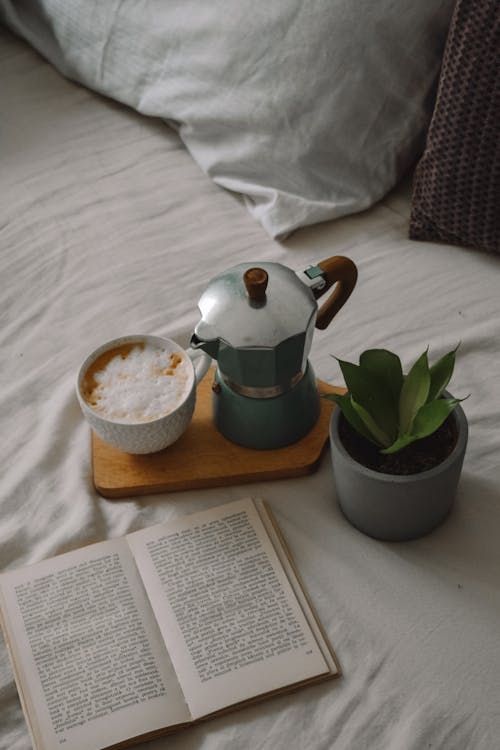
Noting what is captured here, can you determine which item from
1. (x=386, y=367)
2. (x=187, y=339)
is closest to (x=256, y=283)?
(x=386, y=367)

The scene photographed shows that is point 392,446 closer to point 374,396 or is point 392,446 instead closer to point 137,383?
point 374,396

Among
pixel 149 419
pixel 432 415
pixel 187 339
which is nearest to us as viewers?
pixel 432 415

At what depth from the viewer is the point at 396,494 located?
721 millimetres

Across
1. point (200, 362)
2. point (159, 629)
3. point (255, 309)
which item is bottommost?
point (159, 629)

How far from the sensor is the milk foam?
805 millimetres

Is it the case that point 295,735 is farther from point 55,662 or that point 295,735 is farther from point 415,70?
point 415,70

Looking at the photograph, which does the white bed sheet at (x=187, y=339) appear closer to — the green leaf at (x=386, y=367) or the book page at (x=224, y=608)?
the book page at (x=224, y=608)

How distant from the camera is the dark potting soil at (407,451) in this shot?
0.74 metres

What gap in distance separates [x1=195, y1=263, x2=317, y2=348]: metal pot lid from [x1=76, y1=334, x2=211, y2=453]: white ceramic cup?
0.09 m

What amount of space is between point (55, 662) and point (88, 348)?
1.28 feet

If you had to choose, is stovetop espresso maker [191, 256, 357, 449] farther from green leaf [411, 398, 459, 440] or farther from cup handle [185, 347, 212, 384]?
green leaf [411, 398, 459, 440]

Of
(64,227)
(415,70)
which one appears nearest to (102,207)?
(64,227)

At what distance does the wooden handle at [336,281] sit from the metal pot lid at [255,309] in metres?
0.05

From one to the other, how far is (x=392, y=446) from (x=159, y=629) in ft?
0.87
